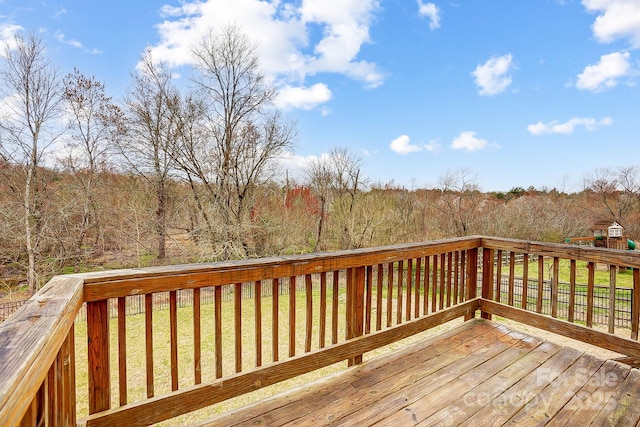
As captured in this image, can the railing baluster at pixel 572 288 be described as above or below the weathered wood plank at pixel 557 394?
above

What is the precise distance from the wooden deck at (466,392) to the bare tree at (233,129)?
10.6m

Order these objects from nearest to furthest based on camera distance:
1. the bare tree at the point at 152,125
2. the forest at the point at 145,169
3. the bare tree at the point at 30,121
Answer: the bare tree at the point at 30,121, the forest at the point at 145,169, the bare tree at the point at 152,125

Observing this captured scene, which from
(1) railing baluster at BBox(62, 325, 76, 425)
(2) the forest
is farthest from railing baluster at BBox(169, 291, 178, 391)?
(2) the forest

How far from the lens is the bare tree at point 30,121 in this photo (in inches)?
398

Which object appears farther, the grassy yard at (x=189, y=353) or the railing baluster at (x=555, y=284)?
the grassy yard at (x=189, y=353)

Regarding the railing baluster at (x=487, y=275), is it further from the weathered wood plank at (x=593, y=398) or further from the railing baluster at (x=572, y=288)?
the weathered wood plank at (x=593, y=398)

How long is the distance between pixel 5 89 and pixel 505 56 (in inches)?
636

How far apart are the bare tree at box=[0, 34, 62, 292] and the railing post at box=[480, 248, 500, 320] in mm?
12845

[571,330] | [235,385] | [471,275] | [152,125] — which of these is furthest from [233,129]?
[571,330]

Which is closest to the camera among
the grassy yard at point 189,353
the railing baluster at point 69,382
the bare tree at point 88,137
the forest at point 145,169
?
the railing baluster at point 69,382

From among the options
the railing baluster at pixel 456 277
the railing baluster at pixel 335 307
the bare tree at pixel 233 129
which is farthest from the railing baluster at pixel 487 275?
the bare tree at pixel 233 129

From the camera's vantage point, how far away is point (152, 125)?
1235cm

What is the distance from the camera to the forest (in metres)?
10.5

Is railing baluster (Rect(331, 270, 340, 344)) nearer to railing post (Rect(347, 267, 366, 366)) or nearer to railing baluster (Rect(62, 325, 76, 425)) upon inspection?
railing post (Rect(347, 267, 366, 366))
